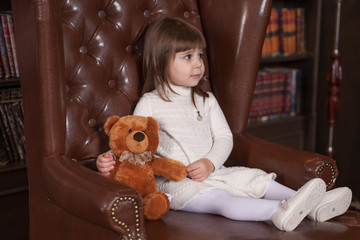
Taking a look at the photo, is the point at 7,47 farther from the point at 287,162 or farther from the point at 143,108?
the point at 287,162

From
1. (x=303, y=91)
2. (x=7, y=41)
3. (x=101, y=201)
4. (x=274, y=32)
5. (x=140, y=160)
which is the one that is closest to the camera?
(x=101, y=201)

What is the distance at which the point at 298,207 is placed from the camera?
1.24 metres

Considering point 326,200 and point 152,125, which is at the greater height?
point 152,125

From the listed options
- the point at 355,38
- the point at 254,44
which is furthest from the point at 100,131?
the point at 355,38

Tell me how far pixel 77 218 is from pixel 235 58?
817 mm

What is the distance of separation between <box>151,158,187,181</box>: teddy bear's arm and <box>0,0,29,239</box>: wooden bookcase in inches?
31.2

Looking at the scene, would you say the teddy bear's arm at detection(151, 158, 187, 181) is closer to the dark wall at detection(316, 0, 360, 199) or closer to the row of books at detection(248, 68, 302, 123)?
the row of books at detection(248, 68, 302, 123)

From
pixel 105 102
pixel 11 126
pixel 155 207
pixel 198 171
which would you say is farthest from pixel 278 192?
pixel 11 126

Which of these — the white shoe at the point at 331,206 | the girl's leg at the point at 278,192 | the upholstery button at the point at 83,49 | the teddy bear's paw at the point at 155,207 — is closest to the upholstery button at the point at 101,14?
the upholstery button at the point at 83,49

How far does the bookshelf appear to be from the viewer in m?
2.70

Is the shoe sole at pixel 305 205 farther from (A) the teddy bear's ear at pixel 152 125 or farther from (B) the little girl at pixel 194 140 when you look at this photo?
(A) the teddy bear's ear at pixel 152 125

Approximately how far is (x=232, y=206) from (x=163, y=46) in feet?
1.87

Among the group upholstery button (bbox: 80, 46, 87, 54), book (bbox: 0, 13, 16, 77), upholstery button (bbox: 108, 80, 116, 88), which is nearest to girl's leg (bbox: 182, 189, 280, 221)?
upholstery button (bbox: 108, 80, 116, 88)

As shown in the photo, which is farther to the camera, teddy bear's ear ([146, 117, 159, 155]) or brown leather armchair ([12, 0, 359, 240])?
teddy bear's ear ([146, 117, 159, 155])
